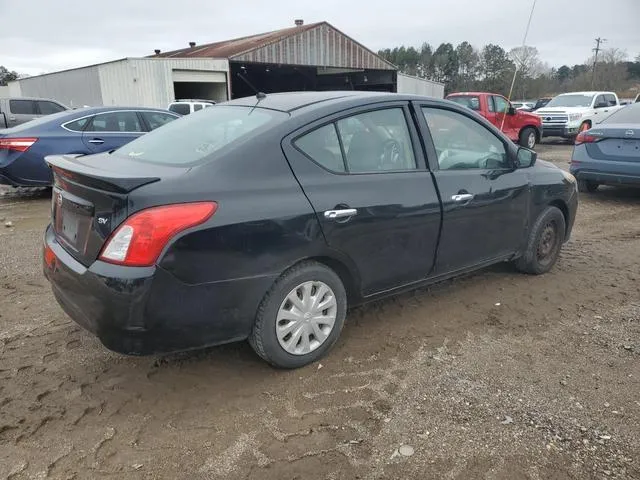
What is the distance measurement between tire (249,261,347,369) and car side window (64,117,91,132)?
656 cm

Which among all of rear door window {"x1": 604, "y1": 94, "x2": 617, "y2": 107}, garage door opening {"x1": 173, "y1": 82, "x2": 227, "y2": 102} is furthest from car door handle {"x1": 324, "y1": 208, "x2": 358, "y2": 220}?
garage door opening {"x1": 173, "y1": 82, "x2": 227, "y2": 102}

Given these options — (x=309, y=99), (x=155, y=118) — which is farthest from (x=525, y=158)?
(x=155, y=118)

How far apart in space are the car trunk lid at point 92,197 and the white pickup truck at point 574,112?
17421 millimetres

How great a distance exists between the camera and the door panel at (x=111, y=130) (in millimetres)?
8133

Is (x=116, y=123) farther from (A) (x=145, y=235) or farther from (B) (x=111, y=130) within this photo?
(A) (x=145, y=235)

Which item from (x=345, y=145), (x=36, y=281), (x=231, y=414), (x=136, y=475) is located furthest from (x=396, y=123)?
(x=36, y=281)

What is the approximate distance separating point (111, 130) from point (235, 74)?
2413cm

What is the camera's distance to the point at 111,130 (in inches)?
332

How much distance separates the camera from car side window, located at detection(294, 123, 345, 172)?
2.99 m

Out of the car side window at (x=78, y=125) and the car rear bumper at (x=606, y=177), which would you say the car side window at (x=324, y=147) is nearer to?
the car rear bumper at (x=606, y=177)

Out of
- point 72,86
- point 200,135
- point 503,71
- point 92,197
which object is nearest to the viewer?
point 92,197

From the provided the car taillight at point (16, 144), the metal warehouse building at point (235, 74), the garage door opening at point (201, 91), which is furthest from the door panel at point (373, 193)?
the garage door opening at point (201, 91)

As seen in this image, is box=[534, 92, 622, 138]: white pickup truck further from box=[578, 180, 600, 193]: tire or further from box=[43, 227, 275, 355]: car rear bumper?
box=[43, 227, 275, 355]: car rear bumper

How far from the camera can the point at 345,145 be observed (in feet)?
10.4
